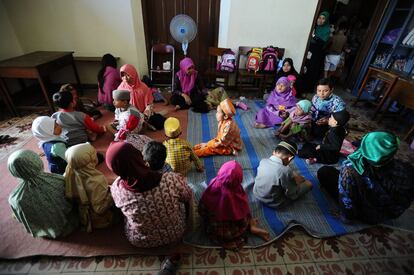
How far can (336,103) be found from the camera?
104 inches

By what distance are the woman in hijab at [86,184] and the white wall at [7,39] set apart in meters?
3.61

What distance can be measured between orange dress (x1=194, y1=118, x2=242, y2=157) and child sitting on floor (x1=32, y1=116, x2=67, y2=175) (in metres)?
1.34

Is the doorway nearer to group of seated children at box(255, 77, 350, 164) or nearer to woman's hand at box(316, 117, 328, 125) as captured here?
group of seated children at box(255, 77, 350, 164)

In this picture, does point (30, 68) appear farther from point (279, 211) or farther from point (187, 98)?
point (279, 211)

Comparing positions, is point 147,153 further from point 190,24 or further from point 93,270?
point 190,24

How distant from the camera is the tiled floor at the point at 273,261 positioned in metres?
1.40

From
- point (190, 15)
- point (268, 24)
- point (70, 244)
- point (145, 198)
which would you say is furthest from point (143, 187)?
point (190, 15)

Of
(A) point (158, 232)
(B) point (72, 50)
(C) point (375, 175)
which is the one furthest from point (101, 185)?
(B) point (72, 50)

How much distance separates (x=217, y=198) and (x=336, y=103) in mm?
2238

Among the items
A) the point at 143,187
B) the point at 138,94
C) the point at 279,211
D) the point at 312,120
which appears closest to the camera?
the point at 143,187

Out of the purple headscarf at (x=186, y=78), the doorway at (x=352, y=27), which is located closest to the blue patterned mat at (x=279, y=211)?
the purple headscarf at (x=186, y=78)

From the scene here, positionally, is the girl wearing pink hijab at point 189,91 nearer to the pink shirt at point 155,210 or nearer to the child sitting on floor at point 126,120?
the child sitting on floor at point 126,120

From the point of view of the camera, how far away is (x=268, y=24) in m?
3.85

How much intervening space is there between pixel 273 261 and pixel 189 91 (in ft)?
9.30
